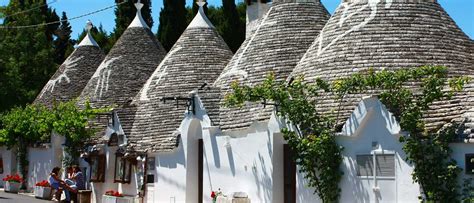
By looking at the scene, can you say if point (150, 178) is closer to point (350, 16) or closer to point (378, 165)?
point (350, 16)

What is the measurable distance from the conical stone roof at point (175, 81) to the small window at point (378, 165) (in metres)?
7.93

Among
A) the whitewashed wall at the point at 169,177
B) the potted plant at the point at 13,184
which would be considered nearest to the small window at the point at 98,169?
the whitewashed wall at the point at 169,177

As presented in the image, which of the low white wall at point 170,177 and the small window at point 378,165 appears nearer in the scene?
the small window at point 378,165

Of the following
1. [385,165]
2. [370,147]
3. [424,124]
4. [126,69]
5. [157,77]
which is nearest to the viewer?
[424,124]

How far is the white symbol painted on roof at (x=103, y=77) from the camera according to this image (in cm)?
2872

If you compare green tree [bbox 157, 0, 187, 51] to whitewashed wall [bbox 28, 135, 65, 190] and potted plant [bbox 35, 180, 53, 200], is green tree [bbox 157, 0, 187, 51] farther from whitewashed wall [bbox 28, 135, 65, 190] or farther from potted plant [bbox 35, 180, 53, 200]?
potted plant [bbox 35, 180, 53, 200]

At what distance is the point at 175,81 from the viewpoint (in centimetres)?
2477

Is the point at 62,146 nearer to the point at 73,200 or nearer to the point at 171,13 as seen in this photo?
the point at 73,200

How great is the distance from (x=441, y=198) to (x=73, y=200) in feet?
40.9

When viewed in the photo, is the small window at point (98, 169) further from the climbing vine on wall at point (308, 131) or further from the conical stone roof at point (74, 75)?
the climbing vine on wall at point (308, 131)

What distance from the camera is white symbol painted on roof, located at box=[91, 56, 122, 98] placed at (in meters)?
28.7

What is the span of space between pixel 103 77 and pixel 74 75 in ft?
13.4

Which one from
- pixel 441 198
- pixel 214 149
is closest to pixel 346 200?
pixel 441 198

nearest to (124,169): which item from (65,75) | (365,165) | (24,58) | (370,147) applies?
(65,75)
